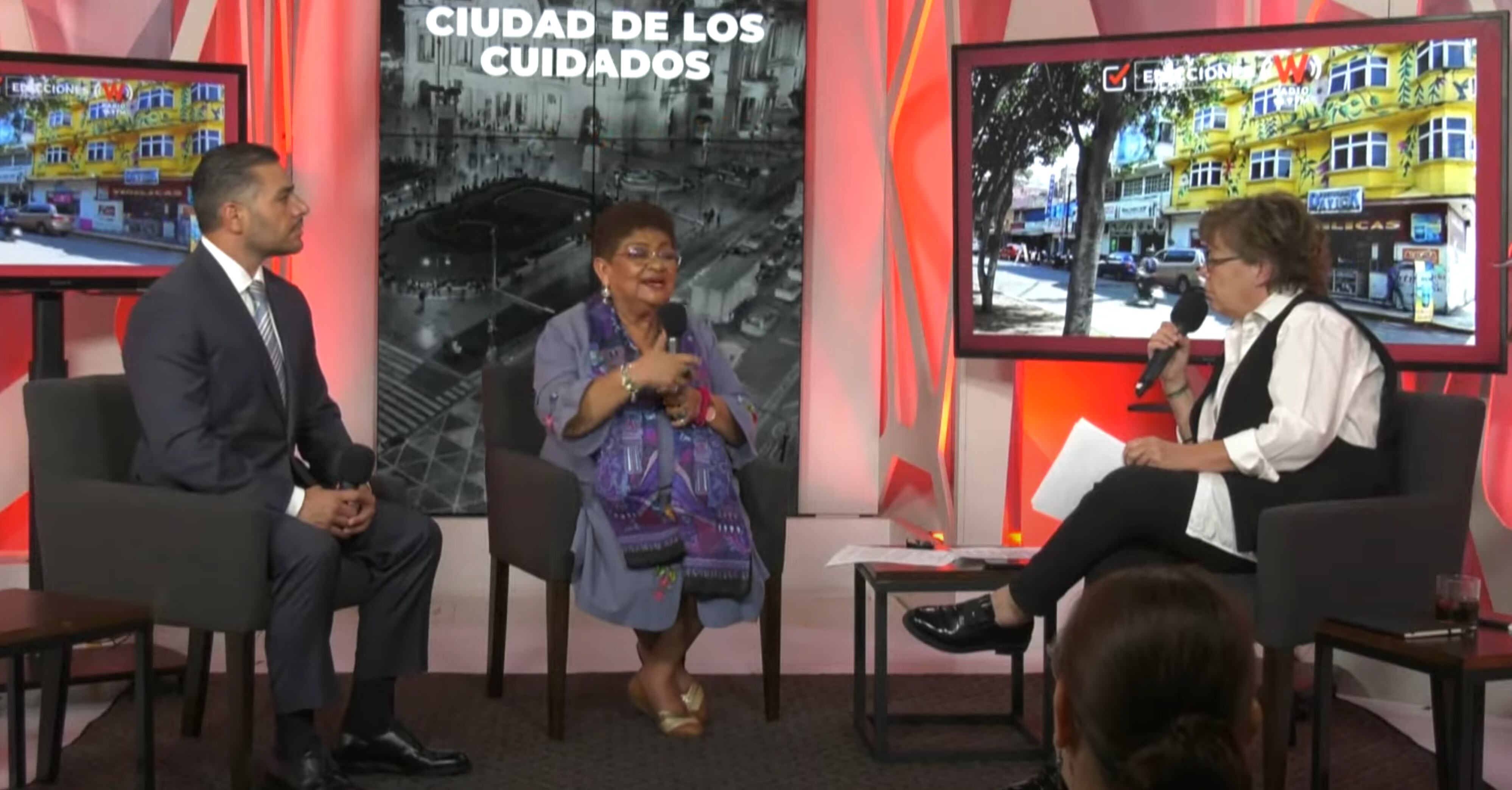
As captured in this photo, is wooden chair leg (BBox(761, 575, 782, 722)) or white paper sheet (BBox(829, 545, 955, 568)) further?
wooden chair leg (BBox(761, 575, 782, 722))

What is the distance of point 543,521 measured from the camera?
12.9 feet

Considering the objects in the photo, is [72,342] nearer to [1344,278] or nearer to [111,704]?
[111,704]

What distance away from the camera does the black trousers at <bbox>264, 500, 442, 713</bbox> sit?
3303 mm

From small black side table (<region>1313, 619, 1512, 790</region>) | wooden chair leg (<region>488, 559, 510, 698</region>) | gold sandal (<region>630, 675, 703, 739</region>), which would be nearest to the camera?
small black side table (<region>1313, 619, 1512, 790</region>)

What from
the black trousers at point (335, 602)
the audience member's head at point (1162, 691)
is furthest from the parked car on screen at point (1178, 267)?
the audience member's head at point (1162, 691)

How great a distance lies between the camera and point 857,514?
6059mm

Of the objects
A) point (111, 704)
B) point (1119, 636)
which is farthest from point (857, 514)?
point (1119, 636)

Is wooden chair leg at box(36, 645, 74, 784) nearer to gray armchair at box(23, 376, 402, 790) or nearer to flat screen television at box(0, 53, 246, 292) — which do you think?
gray armchair at box(23, 376, 402, 790)

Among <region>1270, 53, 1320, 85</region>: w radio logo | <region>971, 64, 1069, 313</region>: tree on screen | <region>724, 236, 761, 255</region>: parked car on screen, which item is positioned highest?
<region>1270, 53, 1320, 85</region>: w radio logo

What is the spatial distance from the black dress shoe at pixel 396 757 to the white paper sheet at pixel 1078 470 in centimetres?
145

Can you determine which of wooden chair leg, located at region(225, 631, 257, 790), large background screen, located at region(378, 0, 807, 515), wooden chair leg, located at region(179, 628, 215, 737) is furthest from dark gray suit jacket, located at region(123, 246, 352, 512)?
large background screen, located at region(378, 0, 807, 515)

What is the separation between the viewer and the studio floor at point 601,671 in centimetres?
383

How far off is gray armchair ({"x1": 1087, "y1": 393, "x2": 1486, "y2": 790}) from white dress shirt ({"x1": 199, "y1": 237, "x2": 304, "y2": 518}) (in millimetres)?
1742

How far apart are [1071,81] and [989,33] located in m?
0.65
